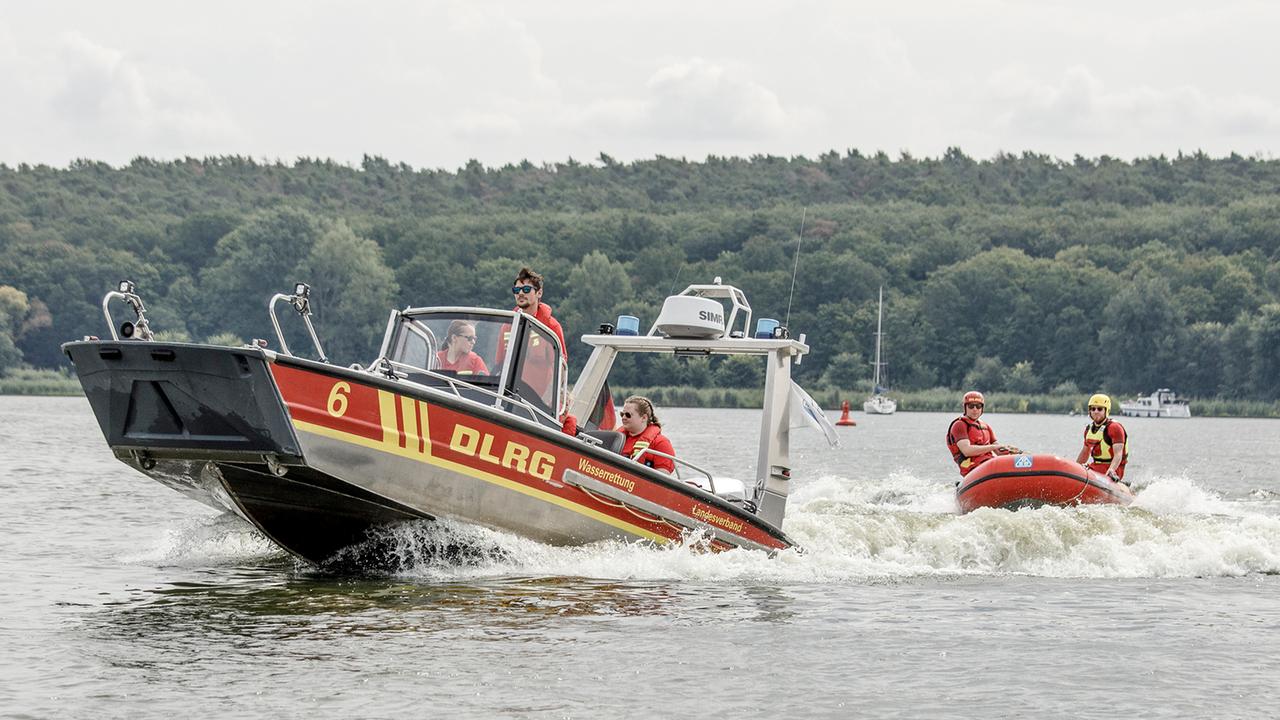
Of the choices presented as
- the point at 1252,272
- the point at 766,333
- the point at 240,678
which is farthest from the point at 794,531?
the point at 1252,272

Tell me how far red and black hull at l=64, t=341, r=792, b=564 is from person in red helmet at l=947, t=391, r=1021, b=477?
6.44 m

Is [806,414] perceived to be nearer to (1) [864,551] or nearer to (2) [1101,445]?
(1) [864,551]

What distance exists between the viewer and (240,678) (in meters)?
9.77

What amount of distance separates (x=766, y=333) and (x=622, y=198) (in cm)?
15333

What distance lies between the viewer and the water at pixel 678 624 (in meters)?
9.58

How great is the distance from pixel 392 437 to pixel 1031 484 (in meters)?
8.34

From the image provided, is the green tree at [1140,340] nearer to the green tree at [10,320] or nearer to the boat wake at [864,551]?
the green tree at [10,320]

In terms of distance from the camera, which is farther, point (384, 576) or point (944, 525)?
point (944, 525)

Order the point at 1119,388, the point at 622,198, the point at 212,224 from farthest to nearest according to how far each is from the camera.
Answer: the point at 622,198 < the point at 212,224 < the point at 1119,388

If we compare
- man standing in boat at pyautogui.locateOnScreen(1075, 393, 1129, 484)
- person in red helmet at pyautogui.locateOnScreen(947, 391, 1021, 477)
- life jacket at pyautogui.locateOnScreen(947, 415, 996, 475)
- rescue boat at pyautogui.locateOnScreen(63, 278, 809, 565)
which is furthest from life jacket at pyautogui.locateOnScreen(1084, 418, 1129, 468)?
rescue boat at pyautogui.locateOnScreen(63, 278, 809, 565)

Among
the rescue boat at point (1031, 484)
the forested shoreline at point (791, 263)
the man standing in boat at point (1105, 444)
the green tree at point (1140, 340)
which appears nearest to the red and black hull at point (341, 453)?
the rescue boat at point (1031, 484)

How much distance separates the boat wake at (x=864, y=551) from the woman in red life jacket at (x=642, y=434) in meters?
0.72

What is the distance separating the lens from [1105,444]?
20.1 meters

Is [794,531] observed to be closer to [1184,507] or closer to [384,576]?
[384,576]
